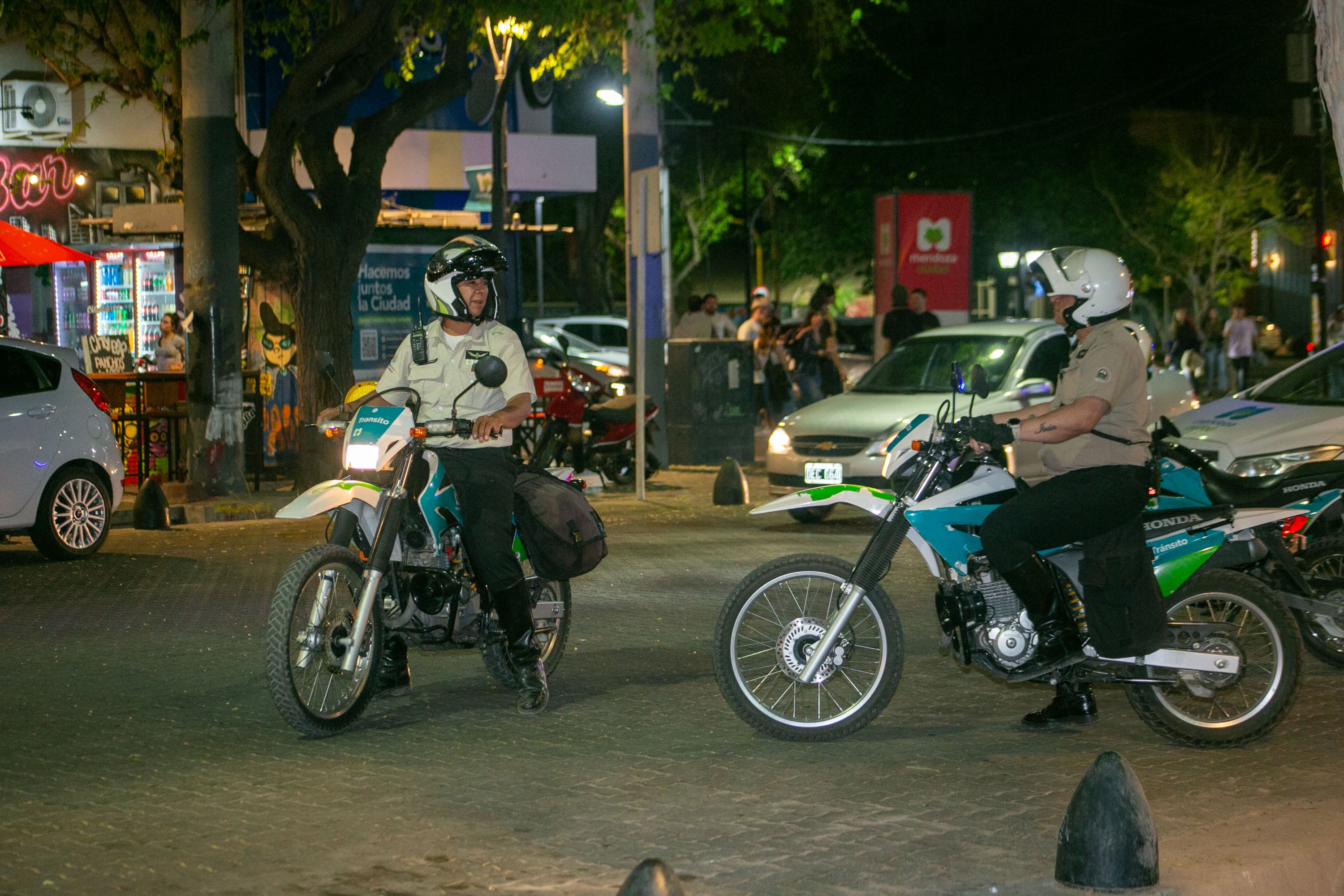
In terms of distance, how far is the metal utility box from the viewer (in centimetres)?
1850

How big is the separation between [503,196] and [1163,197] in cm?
3958

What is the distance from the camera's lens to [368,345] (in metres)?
20.3

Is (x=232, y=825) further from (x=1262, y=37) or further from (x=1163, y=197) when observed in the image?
(x=1262, y=37)

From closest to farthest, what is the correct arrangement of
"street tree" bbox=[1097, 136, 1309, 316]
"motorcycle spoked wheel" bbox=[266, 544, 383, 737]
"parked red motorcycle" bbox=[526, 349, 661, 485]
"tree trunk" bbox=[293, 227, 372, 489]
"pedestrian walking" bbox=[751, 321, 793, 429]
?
1. "motorcycle spoked wheel" bbox=[266, 544, 383, 737]
2. "tree trunk" bbox=[293, 227, 372, 489]
3. "parked red motorcycle" bbox=[526, 349, 661, 485]
4. "pedestrian walking" bbox=[751, 321, 793, 429]
5. "street tree" bbox=[1097, 136, 1309, 316]

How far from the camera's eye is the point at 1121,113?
194ft

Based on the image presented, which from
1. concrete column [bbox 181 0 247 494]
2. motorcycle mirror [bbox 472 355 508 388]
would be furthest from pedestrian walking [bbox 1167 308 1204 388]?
motorcycle mirror [bbox 472 355 508 388]

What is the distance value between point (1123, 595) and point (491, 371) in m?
2.68

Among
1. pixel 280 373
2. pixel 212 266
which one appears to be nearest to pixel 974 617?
pixel 212 266

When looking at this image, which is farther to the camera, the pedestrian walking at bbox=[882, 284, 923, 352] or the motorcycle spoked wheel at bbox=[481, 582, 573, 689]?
the pedestrian walking at bbox=[882, 284, 923, 352]

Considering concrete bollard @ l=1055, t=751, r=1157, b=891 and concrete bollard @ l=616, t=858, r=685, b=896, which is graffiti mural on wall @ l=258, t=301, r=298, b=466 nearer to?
concrete bollard @ l=1055, t=751, r=1157, b=891

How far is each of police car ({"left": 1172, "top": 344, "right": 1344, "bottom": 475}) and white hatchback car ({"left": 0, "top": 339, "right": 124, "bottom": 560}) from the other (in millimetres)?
8040

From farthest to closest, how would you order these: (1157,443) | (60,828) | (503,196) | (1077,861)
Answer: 1. (503,196)
2. (1157,443)
3. (60,828)
4. (1077,861)

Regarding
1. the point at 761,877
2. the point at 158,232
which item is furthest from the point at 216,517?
the point at 761,877

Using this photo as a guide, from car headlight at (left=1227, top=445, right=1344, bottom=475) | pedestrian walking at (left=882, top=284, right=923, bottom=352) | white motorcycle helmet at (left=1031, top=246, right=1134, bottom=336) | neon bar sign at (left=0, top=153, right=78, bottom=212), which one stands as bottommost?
car headlight at (left=1227, top=445, right=1344, bottom=475)
